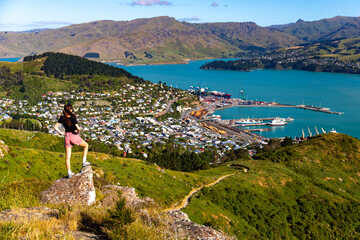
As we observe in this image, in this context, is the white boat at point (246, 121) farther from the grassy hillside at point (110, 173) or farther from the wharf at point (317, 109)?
the grassy hillside at point (110, 173)

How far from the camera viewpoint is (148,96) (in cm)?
16762

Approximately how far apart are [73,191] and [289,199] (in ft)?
97.4

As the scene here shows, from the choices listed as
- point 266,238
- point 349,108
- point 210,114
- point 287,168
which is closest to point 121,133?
point 210,114

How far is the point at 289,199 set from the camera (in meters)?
33.0

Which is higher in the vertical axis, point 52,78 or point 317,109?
point 52,78

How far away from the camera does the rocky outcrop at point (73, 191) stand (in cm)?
1018

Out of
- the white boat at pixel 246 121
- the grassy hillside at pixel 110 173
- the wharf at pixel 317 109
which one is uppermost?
the grassy hillside at pixel 110 173

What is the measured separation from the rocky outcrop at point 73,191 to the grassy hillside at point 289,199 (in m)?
11.1

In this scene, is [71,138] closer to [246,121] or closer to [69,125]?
[69,125]

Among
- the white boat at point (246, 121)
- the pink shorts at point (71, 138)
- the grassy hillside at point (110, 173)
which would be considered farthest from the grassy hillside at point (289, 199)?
the white boat at point (246, 121)

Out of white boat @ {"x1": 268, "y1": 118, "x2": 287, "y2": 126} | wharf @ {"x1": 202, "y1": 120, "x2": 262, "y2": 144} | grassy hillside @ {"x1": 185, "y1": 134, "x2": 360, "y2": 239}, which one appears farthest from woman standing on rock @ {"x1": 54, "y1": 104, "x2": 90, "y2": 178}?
white boat @ {"x1": 268, "y1": 118, "x2": 287, "y2": 126}

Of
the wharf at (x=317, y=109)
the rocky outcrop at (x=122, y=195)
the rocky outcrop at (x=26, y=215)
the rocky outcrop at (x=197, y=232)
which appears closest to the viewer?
the rocky outcrop at (x=26, y=215)

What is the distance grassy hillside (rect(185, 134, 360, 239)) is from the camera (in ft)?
81.9

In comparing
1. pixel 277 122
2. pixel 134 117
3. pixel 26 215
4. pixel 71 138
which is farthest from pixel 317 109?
pixel 26 215
